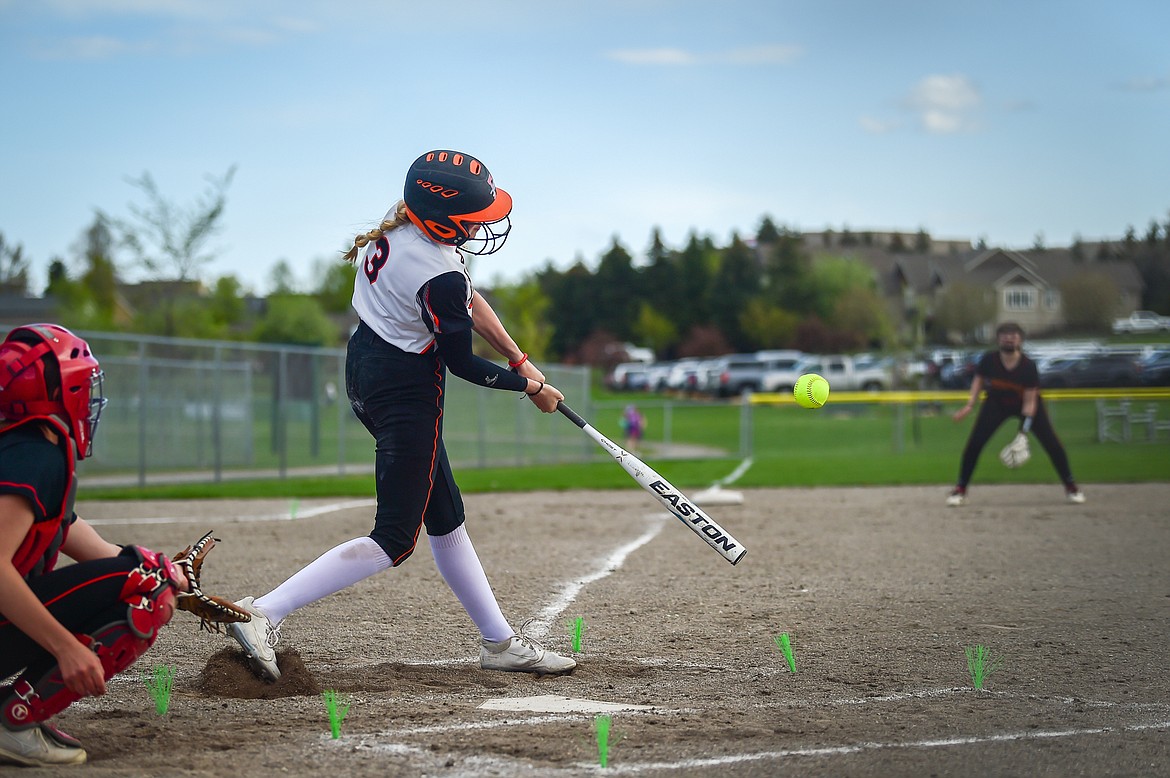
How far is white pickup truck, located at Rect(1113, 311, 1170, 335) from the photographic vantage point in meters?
36.4

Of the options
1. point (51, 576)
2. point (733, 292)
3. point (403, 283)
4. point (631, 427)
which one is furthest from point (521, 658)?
point (733, 292)

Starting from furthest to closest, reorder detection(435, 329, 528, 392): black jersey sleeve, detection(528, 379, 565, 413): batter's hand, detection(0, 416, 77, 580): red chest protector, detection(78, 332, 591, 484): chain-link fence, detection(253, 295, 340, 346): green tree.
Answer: detection(253, 295, 340, 346): green tree, detection(78, 332, 591, 484): chain-link fence, detection(528, 379, 565, 413): batter's hand, detection(435, 329, 528, 392): black jersey sleeve, detection(0, 416, 77, 580): red chest protector

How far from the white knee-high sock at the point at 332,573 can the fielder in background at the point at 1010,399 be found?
9.87m

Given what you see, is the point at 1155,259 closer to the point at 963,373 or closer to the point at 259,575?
the point at 963,373

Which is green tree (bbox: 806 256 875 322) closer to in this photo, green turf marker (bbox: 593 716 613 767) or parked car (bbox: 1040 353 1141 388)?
parked car (bbox: 1040 353 1141 388)

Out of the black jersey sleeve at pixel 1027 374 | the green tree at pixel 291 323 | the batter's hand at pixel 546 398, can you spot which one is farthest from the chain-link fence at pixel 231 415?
the green tree at pixel 291 323

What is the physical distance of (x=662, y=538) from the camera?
10.4m

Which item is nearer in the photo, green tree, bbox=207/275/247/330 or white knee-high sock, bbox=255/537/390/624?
white knee-high sock, bbox=255/537/390/624

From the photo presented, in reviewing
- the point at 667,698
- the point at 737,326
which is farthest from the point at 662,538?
the point at 737,326

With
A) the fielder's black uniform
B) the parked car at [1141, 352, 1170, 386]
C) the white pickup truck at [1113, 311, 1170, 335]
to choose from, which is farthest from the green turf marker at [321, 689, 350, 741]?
the white pickup truck at [1113, 311, 1170, 335]

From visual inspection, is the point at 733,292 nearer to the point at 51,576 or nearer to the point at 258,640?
the point at 258,640

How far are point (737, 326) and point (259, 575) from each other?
74.2m

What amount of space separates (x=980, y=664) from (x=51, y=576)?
11.7ft

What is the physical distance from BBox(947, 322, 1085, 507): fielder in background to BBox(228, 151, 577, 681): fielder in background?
9575 mm
